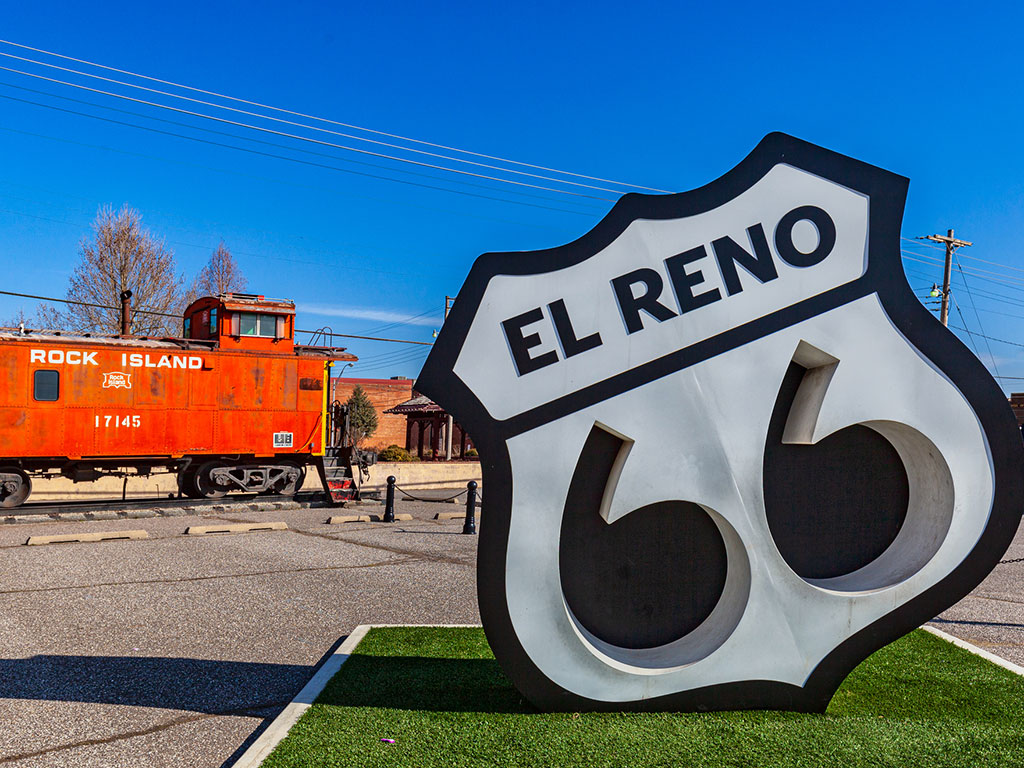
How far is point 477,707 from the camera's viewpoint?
539 centimetres

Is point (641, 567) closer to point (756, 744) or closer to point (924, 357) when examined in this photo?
point (756, 744)

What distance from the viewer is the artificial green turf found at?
4527 mm

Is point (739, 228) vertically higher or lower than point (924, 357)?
higher

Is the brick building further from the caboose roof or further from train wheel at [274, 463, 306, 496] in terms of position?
the caboose roof

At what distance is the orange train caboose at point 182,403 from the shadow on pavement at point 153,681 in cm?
1153

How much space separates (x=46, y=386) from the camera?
16781mm

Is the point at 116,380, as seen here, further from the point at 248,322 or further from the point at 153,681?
the point at 153,681

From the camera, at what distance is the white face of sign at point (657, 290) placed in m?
5.02

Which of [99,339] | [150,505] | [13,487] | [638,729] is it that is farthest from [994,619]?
[13,487]

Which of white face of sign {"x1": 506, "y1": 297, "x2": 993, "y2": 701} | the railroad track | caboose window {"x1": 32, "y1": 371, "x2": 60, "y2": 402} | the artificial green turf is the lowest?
the railroad track

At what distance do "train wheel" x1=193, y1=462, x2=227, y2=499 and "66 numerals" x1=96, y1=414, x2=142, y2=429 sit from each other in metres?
1.92

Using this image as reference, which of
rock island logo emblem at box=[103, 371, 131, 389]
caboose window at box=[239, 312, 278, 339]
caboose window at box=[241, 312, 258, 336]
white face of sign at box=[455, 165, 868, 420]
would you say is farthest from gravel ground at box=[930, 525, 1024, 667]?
rock island logo emblem at box=[103, 371, 131, 389]

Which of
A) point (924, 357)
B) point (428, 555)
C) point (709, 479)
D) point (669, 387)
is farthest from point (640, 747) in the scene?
point (428, 555)

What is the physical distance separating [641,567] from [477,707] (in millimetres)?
1436
